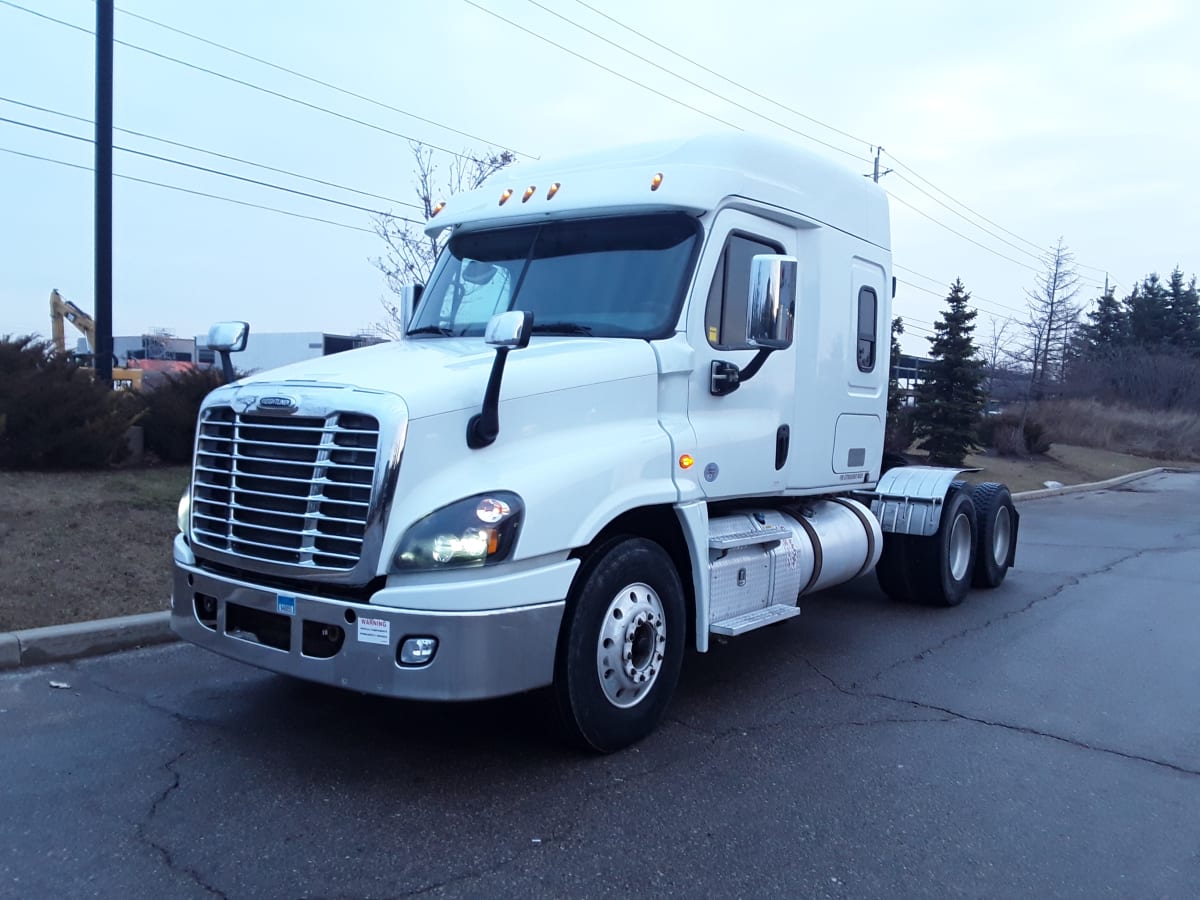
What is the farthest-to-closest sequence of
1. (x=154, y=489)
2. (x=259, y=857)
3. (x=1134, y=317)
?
(x=1134, y=317)
(x=154, y=489)
(x=259, y=857)

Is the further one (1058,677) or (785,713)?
(1058,677)

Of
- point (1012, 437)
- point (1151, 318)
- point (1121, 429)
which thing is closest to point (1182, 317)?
point (1151, 318)

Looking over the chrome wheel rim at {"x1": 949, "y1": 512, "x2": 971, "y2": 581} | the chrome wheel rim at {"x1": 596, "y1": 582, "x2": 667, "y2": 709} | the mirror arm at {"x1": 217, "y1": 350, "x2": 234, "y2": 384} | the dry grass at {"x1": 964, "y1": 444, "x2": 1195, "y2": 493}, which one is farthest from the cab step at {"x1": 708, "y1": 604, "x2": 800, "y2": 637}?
the dry grass at {"x1": 964, "y1": 444, "x2": 1195, "y2": 493}

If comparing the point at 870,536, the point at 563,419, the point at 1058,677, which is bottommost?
the point at 1058,677

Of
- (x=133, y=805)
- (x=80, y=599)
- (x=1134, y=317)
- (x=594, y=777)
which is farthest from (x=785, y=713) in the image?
(x=1134, y=317)

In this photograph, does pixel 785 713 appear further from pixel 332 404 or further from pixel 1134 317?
pixel 1134 317

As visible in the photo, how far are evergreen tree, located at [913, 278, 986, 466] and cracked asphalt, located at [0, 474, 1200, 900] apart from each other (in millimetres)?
18358

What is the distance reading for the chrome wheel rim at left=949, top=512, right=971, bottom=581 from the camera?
28.5 feet

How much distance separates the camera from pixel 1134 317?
62000mm

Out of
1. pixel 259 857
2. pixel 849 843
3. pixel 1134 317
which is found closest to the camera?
pixel 259 857

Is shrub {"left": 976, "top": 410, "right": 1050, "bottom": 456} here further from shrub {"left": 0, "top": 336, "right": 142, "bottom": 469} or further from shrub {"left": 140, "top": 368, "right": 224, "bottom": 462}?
shrub {"left": 0, "top": 336, "right": 142, "bottom": 469}

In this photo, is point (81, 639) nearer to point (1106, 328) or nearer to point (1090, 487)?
point (1090, 487)

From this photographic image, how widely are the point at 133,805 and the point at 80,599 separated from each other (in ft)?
10.4

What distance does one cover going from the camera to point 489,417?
427 centimetres
